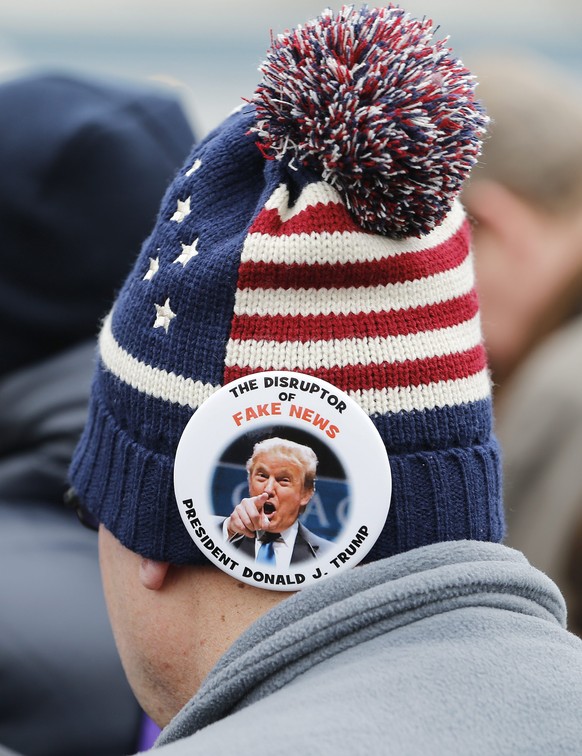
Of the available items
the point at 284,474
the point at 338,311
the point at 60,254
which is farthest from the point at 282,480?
the point at 60,254

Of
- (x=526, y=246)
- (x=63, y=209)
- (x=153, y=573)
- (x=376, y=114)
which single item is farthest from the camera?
(x=526, y=246)

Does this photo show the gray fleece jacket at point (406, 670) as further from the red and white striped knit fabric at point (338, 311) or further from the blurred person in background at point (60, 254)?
the blurred person in background at point (60, 254)

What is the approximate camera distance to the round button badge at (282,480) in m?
1.06

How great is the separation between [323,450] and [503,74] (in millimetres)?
1851

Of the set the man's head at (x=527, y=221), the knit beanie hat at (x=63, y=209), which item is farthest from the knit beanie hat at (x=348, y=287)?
the man's head at (x=527, y=221)

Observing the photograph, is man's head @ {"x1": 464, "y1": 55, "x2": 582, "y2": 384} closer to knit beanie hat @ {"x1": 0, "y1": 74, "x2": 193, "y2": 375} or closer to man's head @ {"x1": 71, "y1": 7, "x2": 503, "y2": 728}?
knit beanie hat @ {"x1": 0, "y1": 74, "x2": 193, "y2": 375}

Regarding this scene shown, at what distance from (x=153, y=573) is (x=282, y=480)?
21 cm

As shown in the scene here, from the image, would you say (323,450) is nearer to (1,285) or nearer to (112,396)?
(112,396)

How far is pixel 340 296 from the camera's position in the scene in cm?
110

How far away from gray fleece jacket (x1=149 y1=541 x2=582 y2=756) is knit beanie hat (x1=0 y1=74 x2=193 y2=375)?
1.36 m

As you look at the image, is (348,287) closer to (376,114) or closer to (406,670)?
(376,114)

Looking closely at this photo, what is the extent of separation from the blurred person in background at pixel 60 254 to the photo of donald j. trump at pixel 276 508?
0.84 meters

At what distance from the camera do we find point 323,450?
3.48 feet

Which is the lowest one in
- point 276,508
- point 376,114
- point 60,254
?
point 60,254
